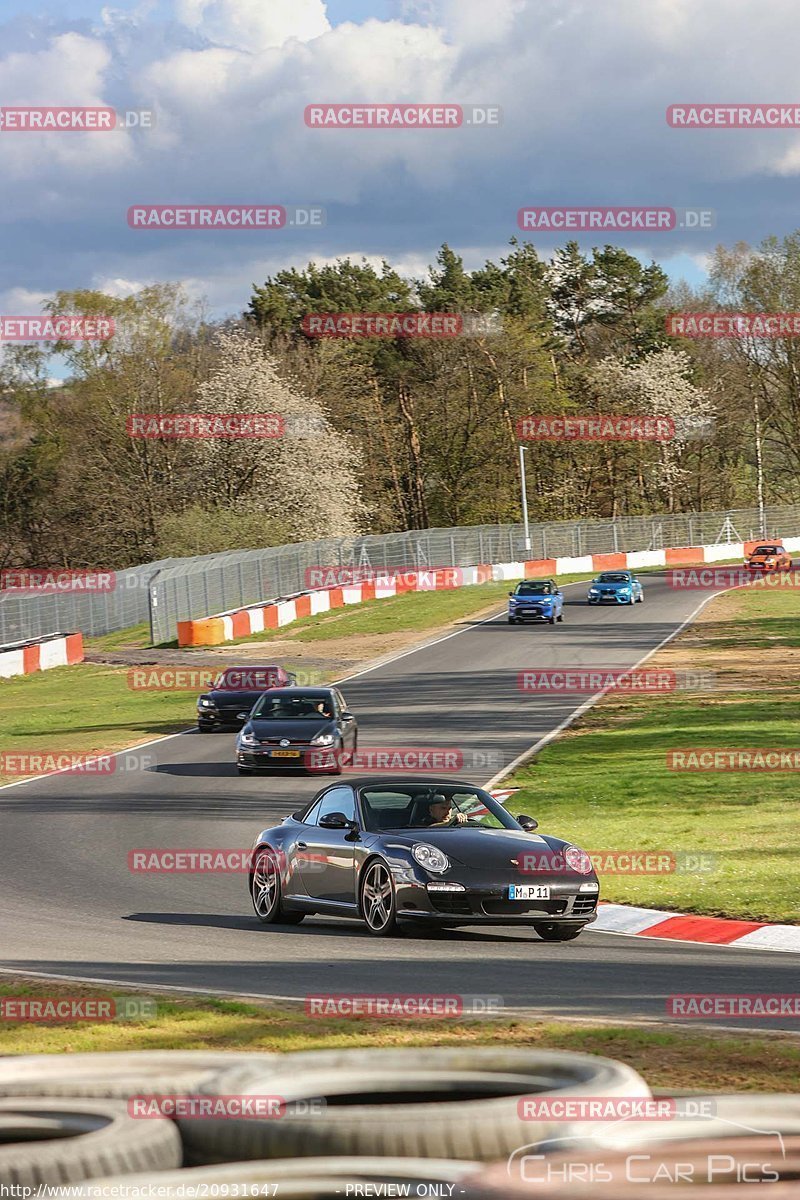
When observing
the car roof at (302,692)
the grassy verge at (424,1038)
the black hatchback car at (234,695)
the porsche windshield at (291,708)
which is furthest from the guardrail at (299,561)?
the grassy verge at (424,1038)

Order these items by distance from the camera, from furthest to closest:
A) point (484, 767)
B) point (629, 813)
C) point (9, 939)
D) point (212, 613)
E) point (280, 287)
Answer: point (280, 287)
point (212, 613)
point (484, 767)
point (629, 813)
point (9, 939)

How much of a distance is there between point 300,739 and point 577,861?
13346 mm

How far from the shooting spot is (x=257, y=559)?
2490 inches

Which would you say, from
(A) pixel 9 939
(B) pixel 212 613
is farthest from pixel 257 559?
(A) pixel 9 939

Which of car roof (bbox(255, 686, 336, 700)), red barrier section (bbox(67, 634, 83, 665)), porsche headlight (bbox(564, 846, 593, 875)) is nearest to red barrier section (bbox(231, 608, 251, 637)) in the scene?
red barrier section (bbox(67, 634, 83, 665))

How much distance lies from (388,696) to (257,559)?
2617 cm

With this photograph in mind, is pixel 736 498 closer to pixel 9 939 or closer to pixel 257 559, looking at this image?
pixel 257 559

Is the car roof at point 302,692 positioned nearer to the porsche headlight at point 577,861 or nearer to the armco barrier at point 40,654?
the porsche headlight at point 577,861

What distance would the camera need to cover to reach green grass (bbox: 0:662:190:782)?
109 feet

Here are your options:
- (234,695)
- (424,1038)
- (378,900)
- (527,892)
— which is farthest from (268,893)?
(234,695)

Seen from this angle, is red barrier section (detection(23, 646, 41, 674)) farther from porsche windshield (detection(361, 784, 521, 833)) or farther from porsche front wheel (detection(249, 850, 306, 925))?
porsche windshield (detection(361, 784, 521, 833))

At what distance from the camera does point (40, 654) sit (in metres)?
48.6

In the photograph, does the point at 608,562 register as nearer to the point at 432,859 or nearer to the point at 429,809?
the point at 429,809

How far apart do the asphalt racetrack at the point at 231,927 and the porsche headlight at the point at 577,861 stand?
607 mm
